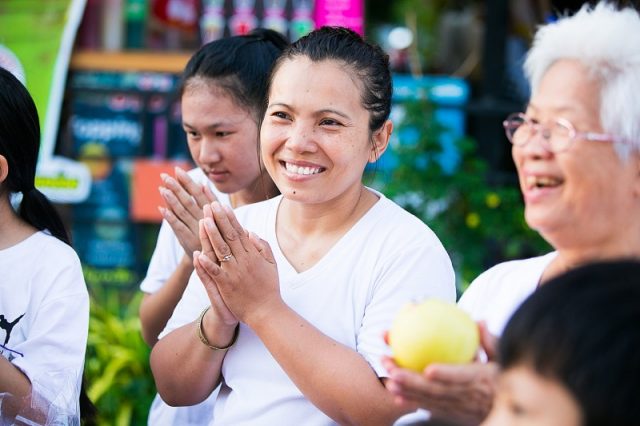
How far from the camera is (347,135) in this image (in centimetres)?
254

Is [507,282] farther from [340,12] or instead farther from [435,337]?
[340,12]

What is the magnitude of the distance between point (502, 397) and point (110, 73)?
4.88 m

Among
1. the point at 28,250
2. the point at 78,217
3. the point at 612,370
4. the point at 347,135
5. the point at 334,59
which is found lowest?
the point at 78,217

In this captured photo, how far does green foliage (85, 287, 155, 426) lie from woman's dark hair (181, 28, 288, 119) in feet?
6.06

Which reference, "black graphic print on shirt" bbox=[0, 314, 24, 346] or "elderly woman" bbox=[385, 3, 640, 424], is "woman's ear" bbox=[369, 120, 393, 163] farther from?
"black graphic print on shirt" bbox=[0, 314, 24, 346]

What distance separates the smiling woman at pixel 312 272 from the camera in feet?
7.60

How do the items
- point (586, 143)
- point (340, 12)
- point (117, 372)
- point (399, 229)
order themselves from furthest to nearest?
point (340, 12)
point (117, 372)
point (399, 229)
point (586, 143)

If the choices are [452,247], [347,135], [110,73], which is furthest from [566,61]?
[110,73]

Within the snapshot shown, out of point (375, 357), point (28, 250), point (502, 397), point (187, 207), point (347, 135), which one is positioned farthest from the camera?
point (187, 207)

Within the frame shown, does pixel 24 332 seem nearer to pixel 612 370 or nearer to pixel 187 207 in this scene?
pixel 187 207

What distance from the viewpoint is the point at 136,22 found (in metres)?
6.07

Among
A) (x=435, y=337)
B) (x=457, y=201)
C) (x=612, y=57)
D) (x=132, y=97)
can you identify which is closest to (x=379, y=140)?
(x=612, y=57)

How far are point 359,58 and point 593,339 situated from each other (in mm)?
1382

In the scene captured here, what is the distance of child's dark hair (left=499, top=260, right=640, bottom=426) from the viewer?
1.35m
